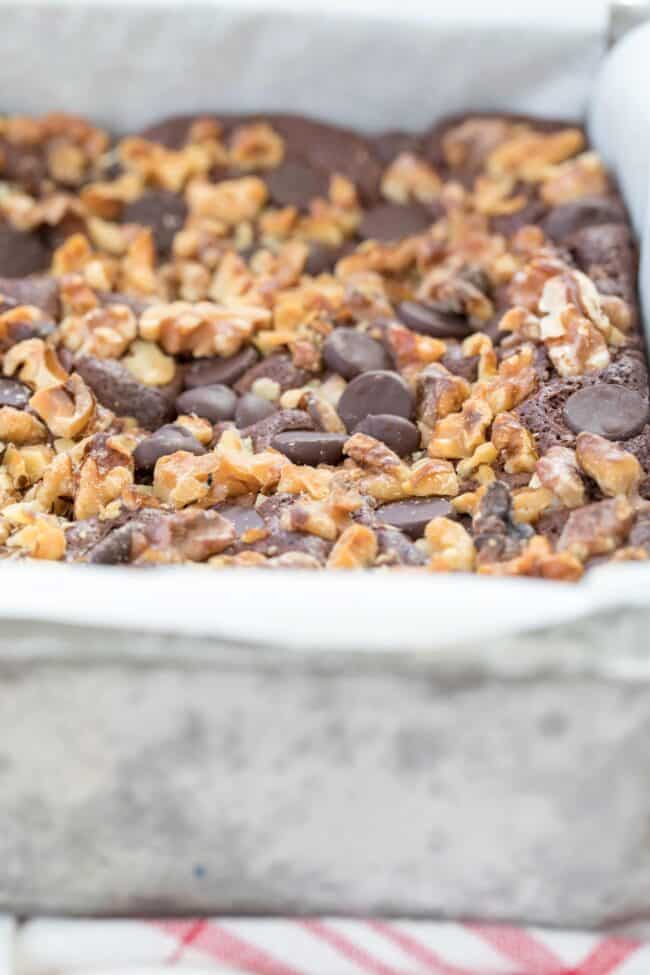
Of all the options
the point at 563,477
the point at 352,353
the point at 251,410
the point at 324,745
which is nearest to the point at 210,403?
the point at 251,410

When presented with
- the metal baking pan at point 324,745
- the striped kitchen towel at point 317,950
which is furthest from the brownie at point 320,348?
the striped kitchen towel at point 317,950

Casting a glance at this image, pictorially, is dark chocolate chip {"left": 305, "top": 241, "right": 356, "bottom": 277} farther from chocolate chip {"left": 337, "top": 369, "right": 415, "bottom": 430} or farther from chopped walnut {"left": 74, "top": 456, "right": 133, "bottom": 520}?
chopped walnut {"left": 74, "top": 456, "right": 133, "bottom": 520}

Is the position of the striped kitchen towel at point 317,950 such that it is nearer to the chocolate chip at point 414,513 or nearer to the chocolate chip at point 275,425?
the chocolate chip at point 414,513

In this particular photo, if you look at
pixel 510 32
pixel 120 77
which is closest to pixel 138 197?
pixel 120 77

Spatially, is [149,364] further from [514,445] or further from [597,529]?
[597,529]

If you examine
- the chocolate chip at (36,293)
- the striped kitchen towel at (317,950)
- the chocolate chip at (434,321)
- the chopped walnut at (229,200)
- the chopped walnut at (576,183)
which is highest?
the chopped walnut at (576,183)

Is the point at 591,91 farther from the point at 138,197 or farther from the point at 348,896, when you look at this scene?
the point at 348,896
